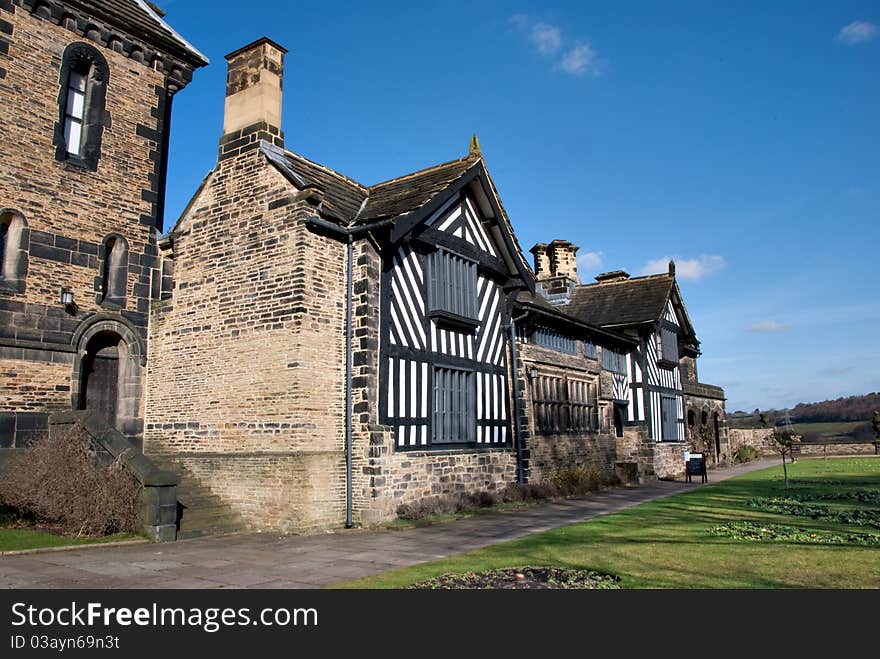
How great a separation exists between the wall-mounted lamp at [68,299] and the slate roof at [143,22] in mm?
6021

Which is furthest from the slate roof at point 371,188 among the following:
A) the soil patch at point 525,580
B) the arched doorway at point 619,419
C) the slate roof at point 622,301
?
the slate roof at point 622,301

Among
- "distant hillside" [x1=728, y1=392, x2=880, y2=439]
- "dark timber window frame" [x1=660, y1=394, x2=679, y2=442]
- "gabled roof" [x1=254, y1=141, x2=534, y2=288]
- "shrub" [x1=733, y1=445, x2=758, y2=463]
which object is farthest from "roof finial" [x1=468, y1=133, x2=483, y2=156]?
"distant hillside" [x1=728, y1=392, x2=880, y2=439]

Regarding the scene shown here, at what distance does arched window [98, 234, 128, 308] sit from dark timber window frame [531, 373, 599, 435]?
10759 millimetres

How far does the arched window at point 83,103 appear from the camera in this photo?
44.5 feet

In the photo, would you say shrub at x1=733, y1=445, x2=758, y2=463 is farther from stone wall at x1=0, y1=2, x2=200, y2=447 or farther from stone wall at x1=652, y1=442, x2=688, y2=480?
stone wall at x1=0, y1=2, x2=200, y2=447

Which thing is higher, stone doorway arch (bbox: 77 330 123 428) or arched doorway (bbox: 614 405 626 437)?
stone doorway arch (bbox: 77 330 123 428)

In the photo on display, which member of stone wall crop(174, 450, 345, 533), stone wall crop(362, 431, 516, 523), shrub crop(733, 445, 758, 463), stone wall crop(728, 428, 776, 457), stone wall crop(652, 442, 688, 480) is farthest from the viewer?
stone wall crop(728, 428, 776, 457)

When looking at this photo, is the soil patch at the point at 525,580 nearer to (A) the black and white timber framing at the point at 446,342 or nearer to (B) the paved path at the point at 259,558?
(B) the paved path at the point at 259,558

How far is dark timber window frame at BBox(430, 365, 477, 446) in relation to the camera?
558 inches

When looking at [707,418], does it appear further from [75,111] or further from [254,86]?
[75,111]

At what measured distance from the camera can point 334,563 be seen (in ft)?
26.8
